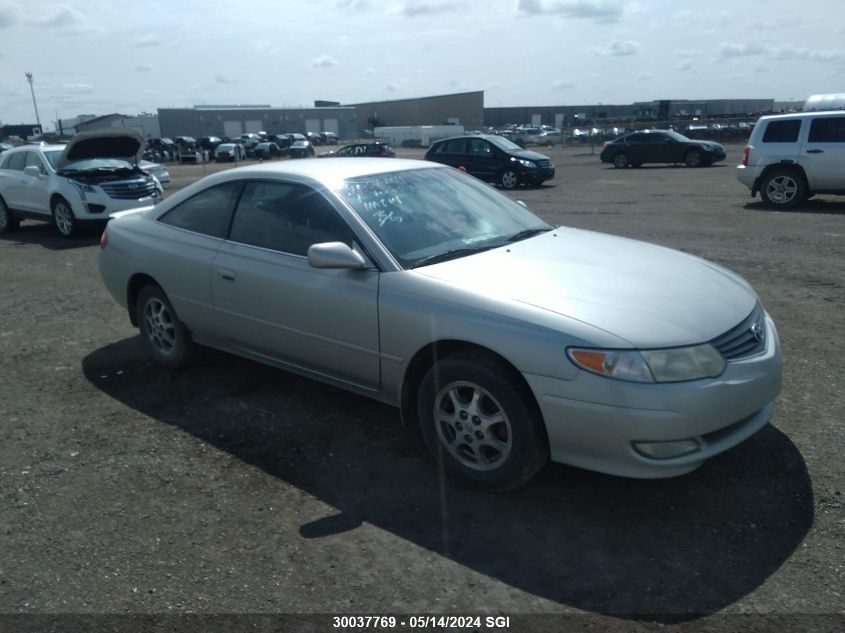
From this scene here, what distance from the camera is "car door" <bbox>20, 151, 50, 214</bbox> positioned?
41.8 ft

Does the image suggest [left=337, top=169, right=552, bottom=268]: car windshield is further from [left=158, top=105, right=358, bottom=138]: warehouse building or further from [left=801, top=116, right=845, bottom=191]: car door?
[left=158, top=105, right=358, bottom=138]: warehouse building

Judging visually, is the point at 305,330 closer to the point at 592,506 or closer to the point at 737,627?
the point at 592,506

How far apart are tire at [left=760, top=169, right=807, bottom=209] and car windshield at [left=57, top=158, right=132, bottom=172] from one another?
481 inches

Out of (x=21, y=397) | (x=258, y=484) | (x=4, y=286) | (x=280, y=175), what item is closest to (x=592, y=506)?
(x=258, y=484)

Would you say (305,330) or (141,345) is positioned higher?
(305,330)

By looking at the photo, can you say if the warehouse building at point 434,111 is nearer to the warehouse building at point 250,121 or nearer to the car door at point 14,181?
the warehouse building at point 250,121

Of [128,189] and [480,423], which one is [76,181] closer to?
[128,189]

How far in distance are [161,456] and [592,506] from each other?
245 cm

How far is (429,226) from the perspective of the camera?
419 centimetres

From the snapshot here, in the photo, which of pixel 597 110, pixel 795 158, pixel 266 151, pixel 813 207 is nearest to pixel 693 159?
pixel 813 207

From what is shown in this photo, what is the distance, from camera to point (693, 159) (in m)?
26.5

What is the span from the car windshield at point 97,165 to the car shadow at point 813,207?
12009 millimetres

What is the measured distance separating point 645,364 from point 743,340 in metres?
0.70

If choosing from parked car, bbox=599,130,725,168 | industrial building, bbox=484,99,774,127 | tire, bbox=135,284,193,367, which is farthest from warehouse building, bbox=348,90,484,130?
tire, bbox=135,284,193,367
